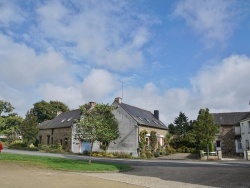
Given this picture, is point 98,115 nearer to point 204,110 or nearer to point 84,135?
→ point 84,135

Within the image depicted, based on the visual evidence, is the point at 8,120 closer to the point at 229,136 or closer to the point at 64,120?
the point at 64,120

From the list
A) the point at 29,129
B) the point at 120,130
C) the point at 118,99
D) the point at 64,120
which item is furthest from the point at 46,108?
the point at 120,130

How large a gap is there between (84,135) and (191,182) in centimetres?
953

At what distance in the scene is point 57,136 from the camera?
44.3 metres

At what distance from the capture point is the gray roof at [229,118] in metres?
42.8

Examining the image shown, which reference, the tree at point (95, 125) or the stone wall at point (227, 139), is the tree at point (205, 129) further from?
the tree at point (95, 125)

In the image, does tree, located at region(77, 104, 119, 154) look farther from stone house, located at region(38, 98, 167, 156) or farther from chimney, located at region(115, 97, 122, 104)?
chimney, located at region(115, 97, 122, 104)

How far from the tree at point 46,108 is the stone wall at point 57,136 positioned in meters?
26.8

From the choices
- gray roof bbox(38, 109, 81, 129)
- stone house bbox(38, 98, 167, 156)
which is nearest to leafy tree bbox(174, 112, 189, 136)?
stone house bbox(38, 98, 167, 156)

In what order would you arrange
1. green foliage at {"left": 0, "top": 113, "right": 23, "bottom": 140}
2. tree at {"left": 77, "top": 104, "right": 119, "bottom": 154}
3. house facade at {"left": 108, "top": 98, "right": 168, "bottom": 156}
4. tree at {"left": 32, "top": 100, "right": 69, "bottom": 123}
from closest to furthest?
tree at {"left": 77, "top": 104, "right": 119, "bottom": 154} → house facade at {"left": 108, "top": 98, "right": 168, "bottom": 156} → green foliage at {"left": 0, "top": 113, "right": 23, "bottom": 140} → tree at {"left": 32, "top": 100, "right": 69, "bottom": 123}

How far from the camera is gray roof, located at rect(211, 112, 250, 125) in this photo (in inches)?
1683

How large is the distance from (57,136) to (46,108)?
106 ft

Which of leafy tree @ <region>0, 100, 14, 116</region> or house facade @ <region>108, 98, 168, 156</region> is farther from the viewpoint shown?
leafy tree @ <region>0, 100, 14, 116</region>

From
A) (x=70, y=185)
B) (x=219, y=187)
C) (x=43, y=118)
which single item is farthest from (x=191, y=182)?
(x=43, y=118)
